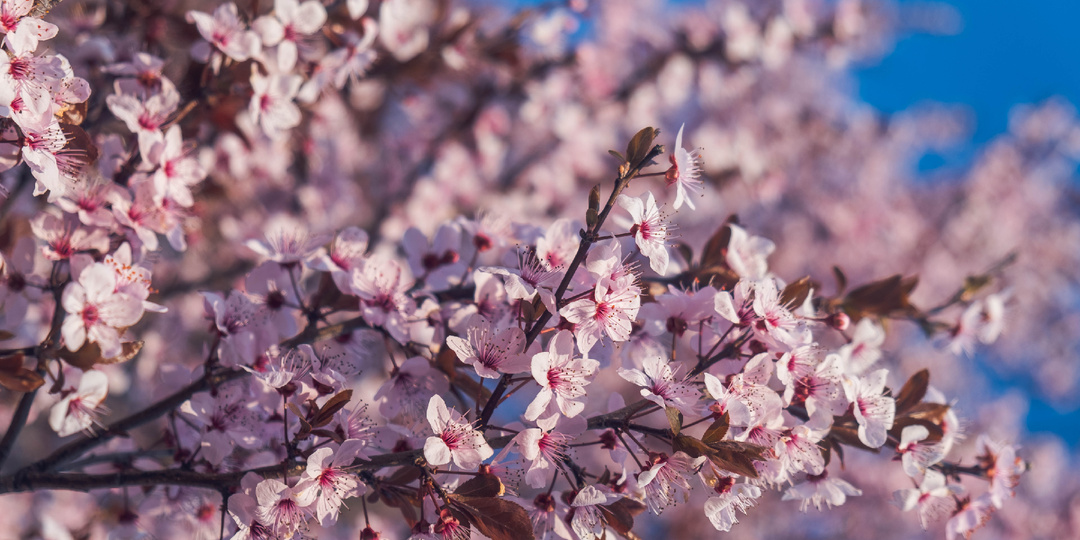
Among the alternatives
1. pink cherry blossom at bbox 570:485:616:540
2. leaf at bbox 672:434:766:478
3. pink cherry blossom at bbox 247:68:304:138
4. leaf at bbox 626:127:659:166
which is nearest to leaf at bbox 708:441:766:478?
leaf at bbox 672:434:766:478

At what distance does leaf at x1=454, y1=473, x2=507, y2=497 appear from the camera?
1.35 metres

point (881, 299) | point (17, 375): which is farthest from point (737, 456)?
point (17, 375)

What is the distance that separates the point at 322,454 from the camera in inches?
52.1

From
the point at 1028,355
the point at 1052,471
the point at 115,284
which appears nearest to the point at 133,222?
the point at 115,284

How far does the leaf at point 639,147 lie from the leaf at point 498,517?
739 mm

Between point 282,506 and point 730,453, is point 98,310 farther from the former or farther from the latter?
point 730,453

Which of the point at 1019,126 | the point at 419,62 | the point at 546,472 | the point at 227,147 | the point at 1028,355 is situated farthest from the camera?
the point at 1028,355

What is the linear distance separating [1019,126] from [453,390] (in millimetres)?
8261

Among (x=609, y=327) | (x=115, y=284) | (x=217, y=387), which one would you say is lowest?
(x=217, y=387)

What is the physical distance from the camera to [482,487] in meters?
1.36

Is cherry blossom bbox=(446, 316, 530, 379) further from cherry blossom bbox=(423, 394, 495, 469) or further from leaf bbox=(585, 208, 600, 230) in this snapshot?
leaf bbox=(585, 208, 600, 230)

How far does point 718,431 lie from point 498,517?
479 mm

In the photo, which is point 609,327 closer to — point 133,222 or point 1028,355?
point 133,222

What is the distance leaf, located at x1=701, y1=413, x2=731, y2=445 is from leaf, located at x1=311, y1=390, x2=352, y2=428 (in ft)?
2.41
